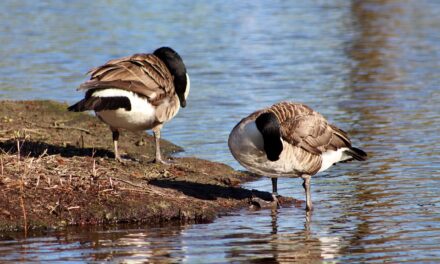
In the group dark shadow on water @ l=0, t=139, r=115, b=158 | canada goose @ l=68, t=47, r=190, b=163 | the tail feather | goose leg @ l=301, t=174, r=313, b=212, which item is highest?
canada goose @ l=68, t=47, r=190, b=163

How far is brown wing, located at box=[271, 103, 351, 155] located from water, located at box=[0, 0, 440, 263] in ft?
2.28

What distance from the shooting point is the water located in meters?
8.85

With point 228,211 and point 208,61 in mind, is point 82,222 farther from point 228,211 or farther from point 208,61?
point 208,61

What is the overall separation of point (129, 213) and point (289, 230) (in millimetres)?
1599

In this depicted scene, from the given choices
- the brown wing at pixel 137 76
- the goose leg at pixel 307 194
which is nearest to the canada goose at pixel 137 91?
the brown wing at pixel 137 76

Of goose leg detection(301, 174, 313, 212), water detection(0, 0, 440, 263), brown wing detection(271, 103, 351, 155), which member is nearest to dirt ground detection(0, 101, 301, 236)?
water detection(0, 0, 440, 263)

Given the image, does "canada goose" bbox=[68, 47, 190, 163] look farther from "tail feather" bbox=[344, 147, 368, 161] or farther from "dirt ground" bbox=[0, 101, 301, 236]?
"tail feather" bbox=[344, 147, 368, 161]

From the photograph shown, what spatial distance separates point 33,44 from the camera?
81.4 ft

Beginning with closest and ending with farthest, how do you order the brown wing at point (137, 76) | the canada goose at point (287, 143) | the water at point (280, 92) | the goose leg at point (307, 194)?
1. the water at point (280, 92)
2. the canada goose at point (287, 143)
3. the goose leg at point (307, 194)
4. the brown wing at point (137, 76)

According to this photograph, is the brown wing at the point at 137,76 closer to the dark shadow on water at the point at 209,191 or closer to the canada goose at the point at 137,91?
the canada goose at the point at 137,91

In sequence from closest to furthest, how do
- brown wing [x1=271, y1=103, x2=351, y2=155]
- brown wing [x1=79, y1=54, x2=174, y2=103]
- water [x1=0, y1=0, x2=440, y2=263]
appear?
water [x1=0, y1=0, x2=440, y2=263], brown wing [x1=271, y1=103, x2=351, y2=155], brown wing [x1=79, y1=54, x2=174, y2=103]

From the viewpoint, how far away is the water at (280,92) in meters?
8.85

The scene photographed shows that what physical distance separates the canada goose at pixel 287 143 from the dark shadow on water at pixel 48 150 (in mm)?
2517

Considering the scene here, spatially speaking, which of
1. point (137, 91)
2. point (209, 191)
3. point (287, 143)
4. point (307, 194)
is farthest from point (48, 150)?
point (307, 194)
